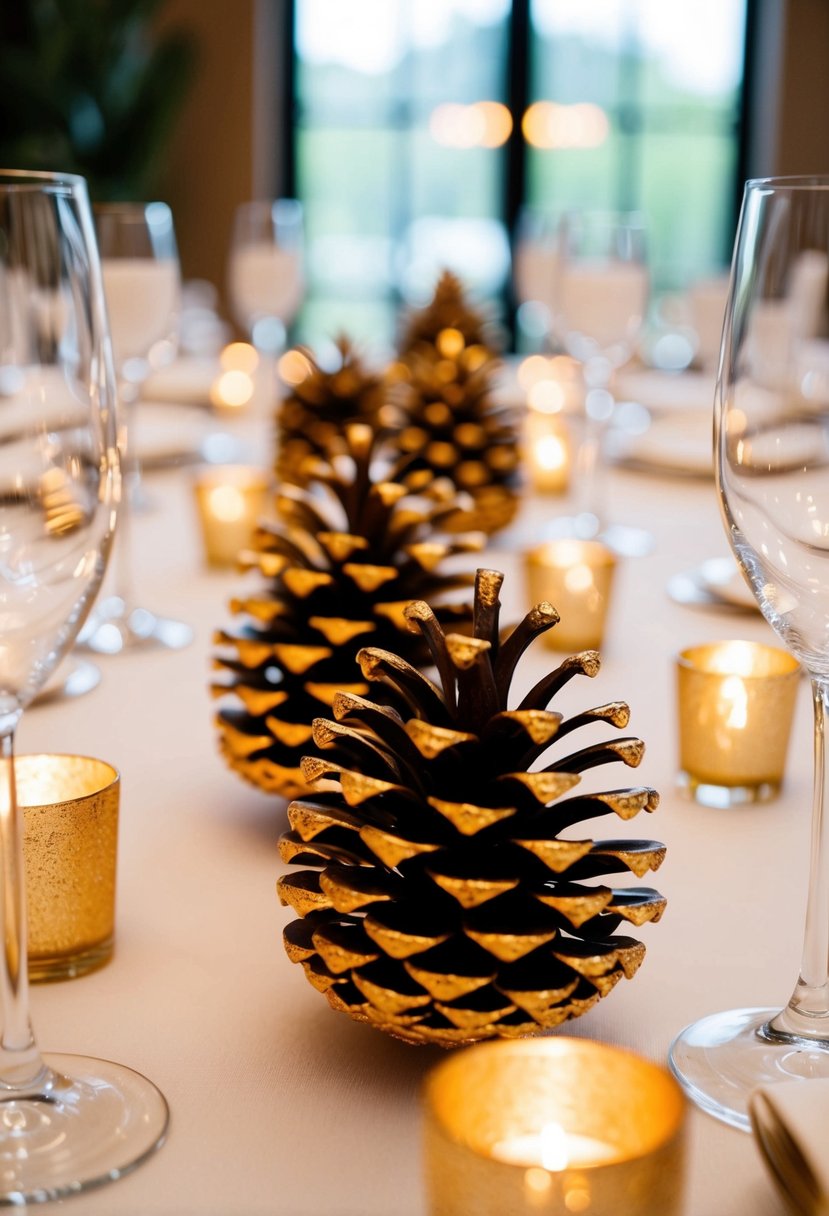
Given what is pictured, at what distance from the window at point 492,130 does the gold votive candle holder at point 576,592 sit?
182 inches

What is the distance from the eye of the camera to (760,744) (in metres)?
0.67

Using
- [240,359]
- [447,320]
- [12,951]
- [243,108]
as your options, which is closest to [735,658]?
[12,951]

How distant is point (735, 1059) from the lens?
1.51ft

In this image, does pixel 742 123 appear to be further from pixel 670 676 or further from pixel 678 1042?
pixel 678 1042

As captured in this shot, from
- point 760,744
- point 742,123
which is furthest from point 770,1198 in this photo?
point 742,123

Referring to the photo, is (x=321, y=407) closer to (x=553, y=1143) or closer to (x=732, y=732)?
(x=732, y=732)

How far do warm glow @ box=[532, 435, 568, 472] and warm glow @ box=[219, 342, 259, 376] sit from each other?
68cm

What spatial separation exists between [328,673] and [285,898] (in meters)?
0.21

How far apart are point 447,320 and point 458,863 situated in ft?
4.16

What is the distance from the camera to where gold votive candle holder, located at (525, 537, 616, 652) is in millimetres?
888

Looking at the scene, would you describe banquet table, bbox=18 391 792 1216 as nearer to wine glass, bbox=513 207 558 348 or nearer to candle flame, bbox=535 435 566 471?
candle flame, bbox=535 435 566 471

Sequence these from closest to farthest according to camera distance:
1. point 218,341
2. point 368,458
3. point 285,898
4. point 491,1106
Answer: point 491,1106 → point 285,898 → point 368,458 → point 218,341

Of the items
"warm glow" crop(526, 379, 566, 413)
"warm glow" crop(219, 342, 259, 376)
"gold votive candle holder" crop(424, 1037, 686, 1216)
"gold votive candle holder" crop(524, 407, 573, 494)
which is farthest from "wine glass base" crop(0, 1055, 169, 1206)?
"warm glow" crop(219, 342, 259, 376)

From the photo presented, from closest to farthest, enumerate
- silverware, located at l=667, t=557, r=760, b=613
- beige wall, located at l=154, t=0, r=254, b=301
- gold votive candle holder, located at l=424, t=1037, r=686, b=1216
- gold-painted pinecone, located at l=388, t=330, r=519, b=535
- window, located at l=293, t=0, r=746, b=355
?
gold votive candle holder, located at l=424, t=1037, r=686, b=1216, silverware, located at l=667, t=557, r=760, b=613, gold-painted pinecone, located at l=388, t=330, r=519, b=535, beige wall, located at l=154, t=0, r=254, b=301, window, located at l=293, t=0, r=746, b=355
